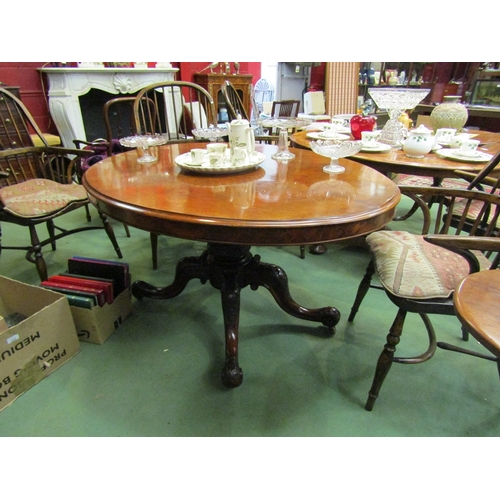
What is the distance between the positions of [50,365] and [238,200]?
3.21ft

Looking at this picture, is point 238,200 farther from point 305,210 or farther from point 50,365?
point 50,365

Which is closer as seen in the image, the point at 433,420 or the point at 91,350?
the point at 433,420

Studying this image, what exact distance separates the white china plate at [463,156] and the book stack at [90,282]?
60.8 inches

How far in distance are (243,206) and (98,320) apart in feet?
2.93

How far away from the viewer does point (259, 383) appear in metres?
1.23

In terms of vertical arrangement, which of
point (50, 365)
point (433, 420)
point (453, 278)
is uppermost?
point (453, 278)

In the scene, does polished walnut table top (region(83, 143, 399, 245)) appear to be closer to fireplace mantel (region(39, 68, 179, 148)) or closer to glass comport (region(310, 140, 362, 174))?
glass comport (region(310, 140, 362, 174))

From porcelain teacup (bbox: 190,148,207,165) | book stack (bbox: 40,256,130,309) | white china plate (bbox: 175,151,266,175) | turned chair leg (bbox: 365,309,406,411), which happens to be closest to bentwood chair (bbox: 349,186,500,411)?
turned chair leg (bbox: 365,309,406,411)

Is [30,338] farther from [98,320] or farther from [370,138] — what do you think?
[370,138]

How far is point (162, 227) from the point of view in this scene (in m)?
0.78

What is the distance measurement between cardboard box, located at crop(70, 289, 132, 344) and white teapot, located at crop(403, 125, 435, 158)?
146 cm

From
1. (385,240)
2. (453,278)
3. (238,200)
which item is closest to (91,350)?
(238,200)

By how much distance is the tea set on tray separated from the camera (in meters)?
1.09

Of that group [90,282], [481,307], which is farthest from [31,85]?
[481,307]
